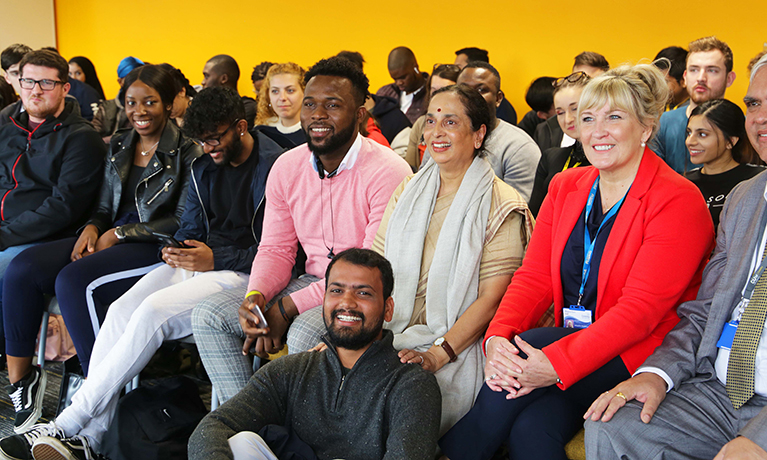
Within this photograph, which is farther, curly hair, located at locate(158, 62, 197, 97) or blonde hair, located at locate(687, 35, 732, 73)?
curly hair, located at locate(158, 62, 197, 97)

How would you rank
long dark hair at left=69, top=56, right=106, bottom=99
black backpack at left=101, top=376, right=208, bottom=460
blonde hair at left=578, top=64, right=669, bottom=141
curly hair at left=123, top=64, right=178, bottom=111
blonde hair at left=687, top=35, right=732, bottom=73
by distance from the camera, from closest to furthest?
blonde hair at left=578, top=64, right=669, bottom=141 → black backpack at left=101, top=376, right=208, bottom=460 → curly hair at left=123, top=64, right=178, bottom=111 → blonde hair at left=687, top=35, right=732, bottom=73 → long dark hair at left=69, top=56, right=106, bottom=99

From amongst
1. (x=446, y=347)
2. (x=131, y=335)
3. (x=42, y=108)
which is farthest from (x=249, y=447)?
(x=42, y=108)

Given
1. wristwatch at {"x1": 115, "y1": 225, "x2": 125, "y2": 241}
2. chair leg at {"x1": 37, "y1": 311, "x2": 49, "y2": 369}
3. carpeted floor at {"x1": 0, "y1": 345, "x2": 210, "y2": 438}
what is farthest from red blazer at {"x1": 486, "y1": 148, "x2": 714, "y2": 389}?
chair leg at {"x1": 37, "y1": 311, "x2": 49, "y2": 369}

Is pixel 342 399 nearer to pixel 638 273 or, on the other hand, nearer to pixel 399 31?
pixel 638 273

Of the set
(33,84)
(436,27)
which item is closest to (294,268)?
(33,84)

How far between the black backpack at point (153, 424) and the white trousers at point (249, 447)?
27.3 inches

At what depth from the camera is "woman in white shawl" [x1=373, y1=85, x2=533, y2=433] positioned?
2.06 m

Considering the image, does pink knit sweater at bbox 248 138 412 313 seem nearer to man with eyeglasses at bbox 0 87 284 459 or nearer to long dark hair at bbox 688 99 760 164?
man with eyeglasses at bbox 0 87 284 459

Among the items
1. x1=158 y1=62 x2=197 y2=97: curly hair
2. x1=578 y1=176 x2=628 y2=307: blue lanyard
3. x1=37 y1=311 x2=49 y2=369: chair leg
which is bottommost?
x1=37 y1=311 x2=49 y2=369: chair leg

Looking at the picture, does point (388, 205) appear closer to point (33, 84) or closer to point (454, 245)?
point (454, 245)

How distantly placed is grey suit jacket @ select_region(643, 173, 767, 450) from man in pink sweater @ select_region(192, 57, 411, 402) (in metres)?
1.18

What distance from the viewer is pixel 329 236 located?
259 cm

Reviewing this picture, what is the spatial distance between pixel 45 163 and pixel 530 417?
2957mm

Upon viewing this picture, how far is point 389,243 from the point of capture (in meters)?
2.27
